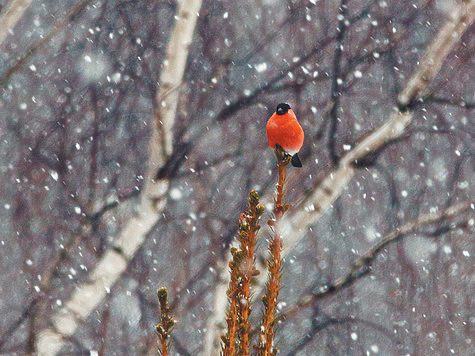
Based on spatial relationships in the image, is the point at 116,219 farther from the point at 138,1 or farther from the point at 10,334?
the point at 138,1

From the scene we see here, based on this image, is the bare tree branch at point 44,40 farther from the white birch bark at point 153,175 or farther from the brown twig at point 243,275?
the brown twig at point 243,275

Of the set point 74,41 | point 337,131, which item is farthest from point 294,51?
point 74,41

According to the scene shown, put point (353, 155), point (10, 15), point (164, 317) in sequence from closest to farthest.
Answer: point (164, 317)
point (10, 15)
point (353, 155)

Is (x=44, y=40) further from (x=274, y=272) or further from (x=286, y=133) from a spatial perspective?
(x=274, y=272)

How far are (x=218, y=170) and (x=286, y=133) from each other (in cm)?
209

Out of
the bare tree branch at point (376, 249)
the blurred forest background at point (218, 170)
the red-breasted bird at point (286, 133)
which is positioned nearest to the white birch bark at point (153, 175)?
the blurred forest background at point (218, 170)

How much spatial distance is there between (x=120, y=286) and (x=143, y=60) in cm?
123

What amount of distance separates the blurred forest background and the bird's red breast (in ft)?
6.29

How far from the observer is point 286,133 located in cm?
128

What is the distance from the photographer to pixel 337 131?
3412mm

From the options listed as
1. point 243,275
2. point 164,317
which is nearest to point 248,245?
point 243,275

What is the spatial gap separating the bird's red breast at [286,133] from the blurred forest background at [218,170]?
6.29ft

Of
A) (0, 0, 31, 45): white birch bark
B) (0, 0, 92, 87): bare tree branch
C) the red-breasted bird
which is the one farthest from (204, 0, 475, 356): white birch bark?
the red-breasted bird

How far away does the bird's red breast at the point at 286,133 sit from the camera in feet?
4.08
